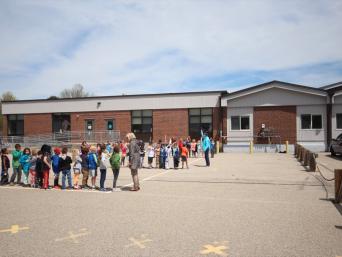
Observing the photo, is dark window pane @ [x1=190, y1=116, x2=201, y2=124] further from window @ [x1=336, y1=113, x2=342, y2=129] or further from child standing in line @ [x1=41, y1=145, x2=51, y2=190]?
child standing in line @ [x1=41, y1=145, x2=51, y2=190]

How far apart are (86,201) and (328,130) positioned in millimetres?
24213

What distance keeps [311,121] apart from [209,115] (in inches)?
345

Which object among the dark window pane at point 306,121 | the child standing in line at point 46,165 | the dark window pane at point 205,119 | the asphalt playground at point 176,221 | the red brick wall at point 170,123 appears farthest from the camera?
the red brick wall at point 170,123

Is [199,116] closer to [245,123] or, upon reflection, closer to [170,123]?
[170,123]

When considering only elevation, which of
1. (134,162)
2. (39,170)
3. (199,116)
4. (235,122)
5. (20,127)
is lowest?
(39,170)

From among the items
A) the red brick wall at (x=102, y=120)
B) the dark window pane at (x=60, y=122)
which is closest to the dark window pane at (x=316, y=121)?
the red brick wall at (x=102, y=120)

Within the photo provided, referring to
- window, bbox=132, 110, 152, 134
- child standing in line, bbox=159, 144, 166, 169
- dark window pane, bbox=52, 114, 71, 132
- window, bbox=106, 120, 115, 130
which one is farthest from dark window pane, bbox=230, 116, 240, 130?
dark window pane, bbox=52, 114, 71, 132

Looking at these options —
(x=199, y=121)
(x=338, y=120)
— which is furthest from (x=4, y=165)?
(x=338, y=120)

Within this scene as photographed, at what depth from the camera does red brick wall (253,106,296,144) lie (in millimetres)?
29094

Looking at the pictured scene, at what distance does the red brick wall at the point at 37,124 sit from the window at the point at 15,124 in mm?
766

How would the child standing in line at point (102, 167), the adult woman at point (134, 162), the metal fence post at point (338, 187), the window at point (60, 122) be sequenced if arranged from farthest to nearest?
the window at point (60, 122) < the child standing in line at point (102, 167) < the adult woman at point (134, 162) < the metal fence post at point (338, 187)

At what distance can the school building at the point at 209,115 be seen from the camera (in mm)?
28688

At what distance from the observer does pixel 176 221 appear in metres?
7.22

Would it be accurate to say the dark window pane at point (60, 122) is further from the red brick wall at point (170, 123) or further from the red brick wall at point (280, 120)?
the red brick wall at point (280, 120)
